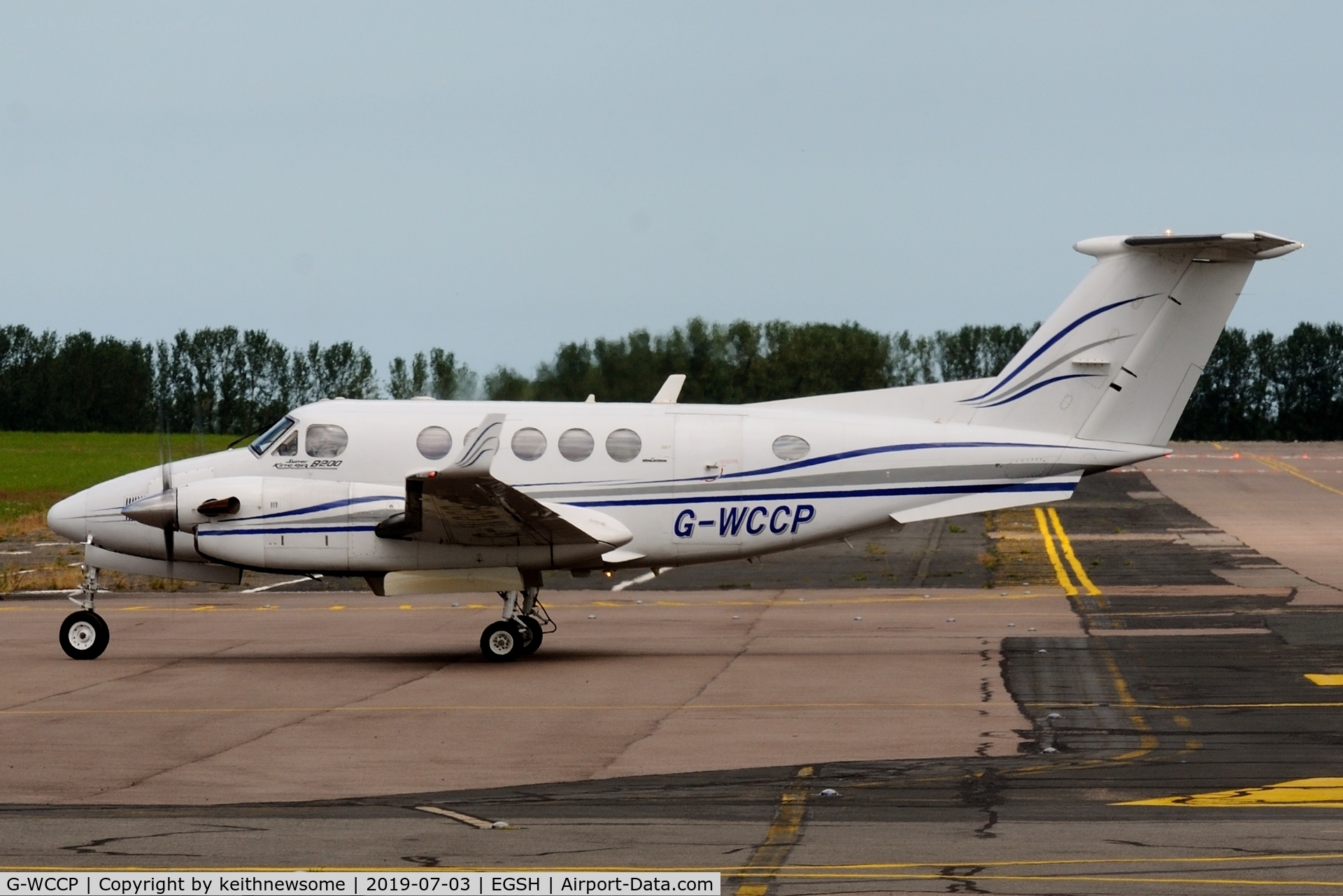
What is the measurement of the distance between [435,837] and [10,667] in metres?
10.9

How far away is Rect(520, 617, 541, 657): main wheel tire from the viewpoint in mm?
18953

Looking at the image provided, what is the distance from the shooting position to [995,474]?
19.0 metres

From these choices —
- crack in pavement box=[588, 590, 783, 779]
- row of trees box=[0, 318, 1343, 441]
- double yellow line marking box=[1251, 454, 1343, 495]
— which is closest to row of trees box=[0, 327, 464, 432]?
row of trees box=[0, 318, 1343, 441]

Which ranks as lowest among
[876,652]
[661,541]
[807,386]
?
[876,652]

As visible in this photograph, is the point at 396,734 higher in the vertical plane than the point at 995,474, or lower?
lower

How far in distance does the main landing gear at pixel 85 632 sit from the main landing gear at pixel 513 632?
473 cm

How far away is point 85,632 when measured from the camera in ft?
61.8

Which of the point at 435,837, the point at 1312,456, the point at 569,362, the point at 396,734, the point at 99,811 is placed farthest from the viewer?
the point at 1312,456

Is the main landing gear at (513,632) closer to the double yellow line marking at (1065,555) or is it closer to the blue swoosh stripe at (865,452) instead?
the blue swoosh stripe at (865,452)

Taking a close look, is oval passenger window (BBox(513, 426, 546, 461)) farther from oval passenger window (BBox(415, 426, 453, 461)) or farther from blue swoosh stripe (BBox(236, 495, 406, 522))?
blue swoosh stripe (BBox(236, 495, 406, 522))

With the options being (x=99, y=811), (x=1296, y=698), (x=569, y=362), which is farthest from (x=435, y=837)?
(x=569, y=362)

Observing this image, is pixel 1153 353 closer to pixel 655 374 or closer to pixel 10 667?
pixel 655 374

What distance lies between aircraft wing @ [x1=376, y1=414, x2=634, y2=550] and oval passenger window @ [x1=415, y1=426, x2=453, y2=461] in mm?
241

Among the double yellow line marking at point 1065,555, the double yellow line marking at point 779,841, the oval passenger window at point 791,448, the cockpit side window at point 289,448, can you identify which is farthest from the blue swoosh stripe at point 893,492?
the double yellow line marking at point 779,841
